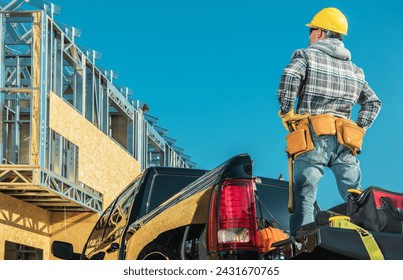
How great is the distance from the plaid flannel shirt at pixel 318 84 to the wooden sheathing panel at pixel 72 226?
61.4 feet

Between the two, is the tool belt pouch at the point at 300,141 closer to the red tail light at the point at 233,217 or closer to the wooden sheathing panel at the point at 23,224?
the red tail light at the point at 233,217

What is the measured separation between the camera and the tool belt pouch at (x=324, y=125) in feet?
17.8

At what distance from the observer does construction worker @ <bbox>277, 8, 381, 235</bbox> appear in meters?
5.42

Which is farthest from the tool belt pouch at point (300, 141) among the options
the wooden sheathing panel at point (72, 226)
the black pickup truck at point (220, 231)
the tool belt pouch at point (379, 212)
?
the wooden sheathing panel at point (72, 226)

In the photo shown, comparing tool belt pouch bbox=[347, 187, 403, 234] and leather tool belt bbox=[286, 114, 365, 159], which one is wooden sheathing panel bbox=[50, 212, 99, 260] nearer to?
leather tool belt bbox=[286, 114, 365, 159]

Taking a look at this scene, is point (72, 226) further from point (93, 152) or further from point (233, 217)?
point (233, 217)

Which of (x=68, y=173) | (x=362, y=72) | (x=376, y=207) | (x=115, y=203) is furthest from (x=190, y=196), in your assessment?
(x=68, y=173)

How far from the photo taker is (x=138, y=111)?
29891 millimetres

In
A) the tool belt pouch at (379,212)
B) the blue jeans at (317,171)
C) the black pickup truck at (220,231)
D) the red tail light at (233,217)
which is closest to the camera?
the black pickup truck at (220,231)

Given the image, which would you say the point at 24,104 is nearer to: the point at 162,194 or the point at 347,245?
the point at 162,194

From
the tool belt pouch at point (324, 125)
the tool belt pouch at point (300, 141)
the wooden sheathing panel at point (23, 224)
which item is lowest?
the tool belt pouch at point (300, 141)

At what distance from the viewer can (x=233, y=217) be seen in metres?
4.32

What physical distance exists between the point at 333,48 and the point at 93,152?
18.7m

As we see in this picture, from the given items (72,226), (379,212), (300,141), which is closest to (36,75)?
(72,226)
